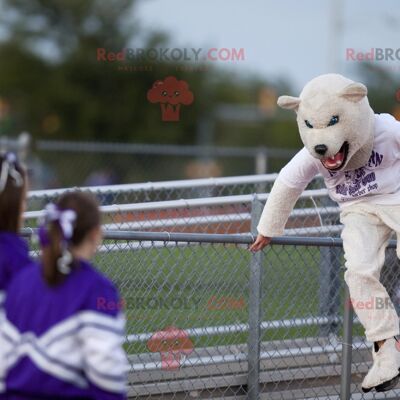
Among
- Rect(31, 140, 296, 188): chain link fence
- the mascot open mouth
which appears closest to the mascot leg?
the mascot open mouth

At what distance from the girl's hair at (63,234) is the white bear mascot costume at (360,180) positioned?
179cm

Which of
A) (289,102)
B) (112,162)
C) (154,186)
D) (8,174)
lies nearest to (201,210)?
(154,186)

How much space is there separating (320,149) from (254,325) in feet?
3.53

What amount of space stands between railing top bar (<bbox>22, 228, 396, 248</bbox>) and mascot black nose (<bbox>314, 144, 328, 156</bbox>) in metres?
0.45

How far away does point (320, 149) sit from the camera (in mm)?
4855

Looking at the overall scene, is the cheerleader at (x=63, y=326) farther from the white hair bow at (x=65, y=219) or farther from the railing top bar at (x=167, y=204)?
the railing top bar at (x=167, y=204)

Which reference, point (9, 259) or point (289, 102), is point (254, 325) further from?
point (9, 259)

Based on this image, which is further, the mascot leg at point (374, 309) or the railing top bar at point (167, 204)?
the railing top bar at point (167, 204)

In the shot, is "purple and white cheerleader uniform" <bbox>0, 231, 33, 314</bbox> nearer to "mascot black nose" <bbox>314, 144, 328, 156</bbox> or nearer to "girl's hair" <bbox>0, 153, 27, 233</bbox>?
"girl's hair" <bbox>0, 153, 27, 233</bbox>

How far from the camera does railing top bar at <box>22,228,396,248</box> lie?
4.52m

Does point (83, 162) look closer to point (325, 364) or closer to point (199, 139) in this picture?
point (325, 364)

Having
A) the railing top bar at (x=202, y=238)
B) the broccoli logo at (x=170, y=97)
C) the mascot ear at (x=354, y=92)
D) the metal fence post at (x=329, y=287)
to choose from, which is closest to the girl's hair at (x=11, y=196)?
the railing top bar at (x=202, y=238)

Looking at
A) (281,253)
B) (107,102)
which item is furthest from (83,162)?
(107,102)

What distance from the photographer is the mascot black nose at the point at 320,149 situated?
191 inches
